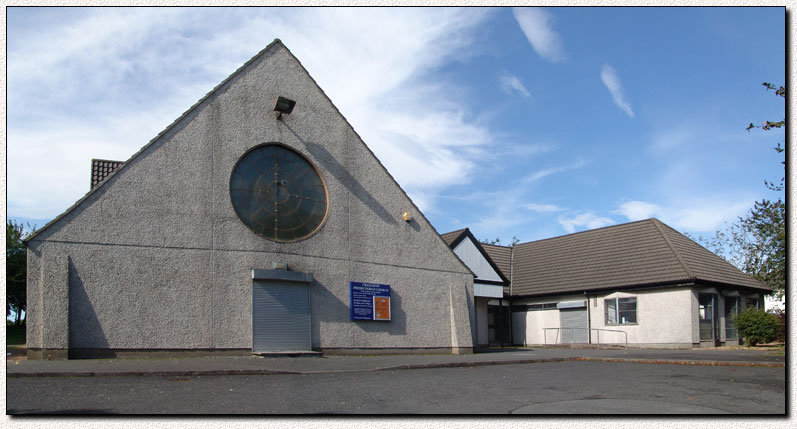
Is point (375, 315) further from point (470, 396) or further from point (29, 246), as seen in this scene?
point (470, 396)

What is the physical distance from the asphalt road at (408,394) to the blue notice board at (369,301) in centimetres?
590

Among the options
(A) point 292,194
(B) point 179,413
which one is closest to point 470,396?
(B) point 179,413

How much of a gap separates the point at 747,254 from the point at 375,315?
4031 centimetres

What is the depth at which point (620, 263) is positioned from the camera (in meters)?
27.8

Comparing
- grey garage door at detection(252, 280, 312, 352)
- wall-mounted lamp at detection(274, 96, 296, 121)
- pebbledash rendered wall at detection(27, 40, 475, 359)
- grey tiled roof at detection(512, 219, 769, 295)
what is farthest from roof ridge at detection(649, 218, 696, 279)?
wall-mounted lamp at detection(274, 96, 296, 121)

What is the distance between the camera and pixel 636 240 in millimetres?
28547

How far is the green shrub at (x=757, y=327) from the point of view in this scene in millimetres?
24188

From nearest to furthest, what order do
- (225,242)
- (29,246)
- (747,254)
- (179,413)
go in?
1. (179,413)
2. (29,246)
3. (225,242)
4. (747,254)

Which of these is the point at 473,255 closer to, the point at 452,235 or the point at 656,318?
the point at 452,235

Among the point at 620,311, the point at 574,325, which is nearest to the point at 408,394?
the point at 620,311

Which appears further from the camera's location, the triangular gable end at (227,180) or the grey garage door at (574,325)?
the grey garage door at (574,325)

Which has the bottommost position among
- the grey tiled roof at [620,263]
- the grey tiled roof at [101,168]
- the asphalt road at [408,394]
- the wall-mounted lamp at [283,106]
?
the asphalt road at [408,394]

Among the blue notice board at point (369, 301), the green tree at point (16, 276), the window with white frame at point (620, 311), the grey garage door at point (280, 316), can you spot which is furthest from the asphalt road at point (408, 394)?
the green tree at point (16, 276)

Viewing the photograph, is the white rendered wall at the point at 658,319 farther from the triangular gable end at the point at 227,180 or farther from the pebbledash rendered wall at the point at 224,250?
the triangular gable end at the point at 227,180
